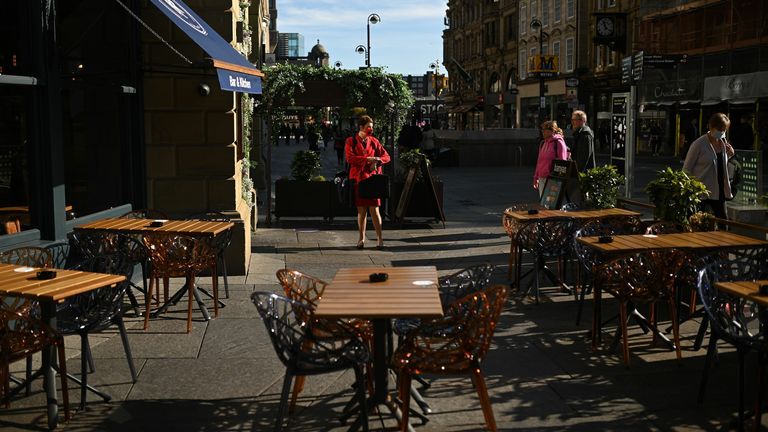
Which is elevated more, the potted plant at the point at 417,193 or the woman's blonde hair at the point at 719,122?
the woman's blonde hair at the point at 719,122

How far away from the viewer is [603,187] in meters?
10.1

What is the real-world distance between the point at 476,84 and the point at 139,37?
76850mm

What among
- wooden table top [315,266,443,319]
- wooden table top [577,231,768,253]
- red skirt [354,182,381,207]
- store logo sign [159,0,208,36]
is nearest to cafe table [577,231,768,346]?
wooden table top [577,231,768,253]

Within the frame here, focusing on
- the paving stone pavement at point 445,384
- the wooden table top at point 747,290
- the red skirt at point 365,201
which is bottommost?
the paving stone pavement at point 445,384

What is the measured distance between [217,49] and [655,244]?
4634 mm

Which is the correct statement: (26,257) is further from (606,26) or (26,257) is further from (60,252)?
(606,26)

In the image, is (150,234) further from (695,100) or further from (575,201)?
(695,100)

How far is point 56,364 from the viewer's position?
19.7 feet

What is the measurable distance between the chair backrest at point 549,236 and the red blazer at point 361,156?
3892 millimetres

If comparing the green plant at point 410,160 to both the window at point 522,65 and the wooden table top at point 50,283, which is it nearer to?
the wooden table top at point 50,283

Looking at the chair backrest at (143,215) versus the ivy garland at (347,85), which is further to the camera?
the ivy garland at (347,85)

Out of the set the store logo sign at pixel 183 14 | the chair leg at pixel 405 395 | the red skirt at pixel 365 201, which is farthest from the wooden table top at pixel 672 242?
the red skirt at pixel 365 201

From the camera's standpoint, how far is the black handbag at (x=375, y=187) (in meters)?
12.3

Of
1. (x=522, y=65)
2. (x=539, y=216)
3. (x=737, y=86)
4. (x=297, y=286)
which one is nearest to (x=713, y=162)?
(x=539, y=216)
